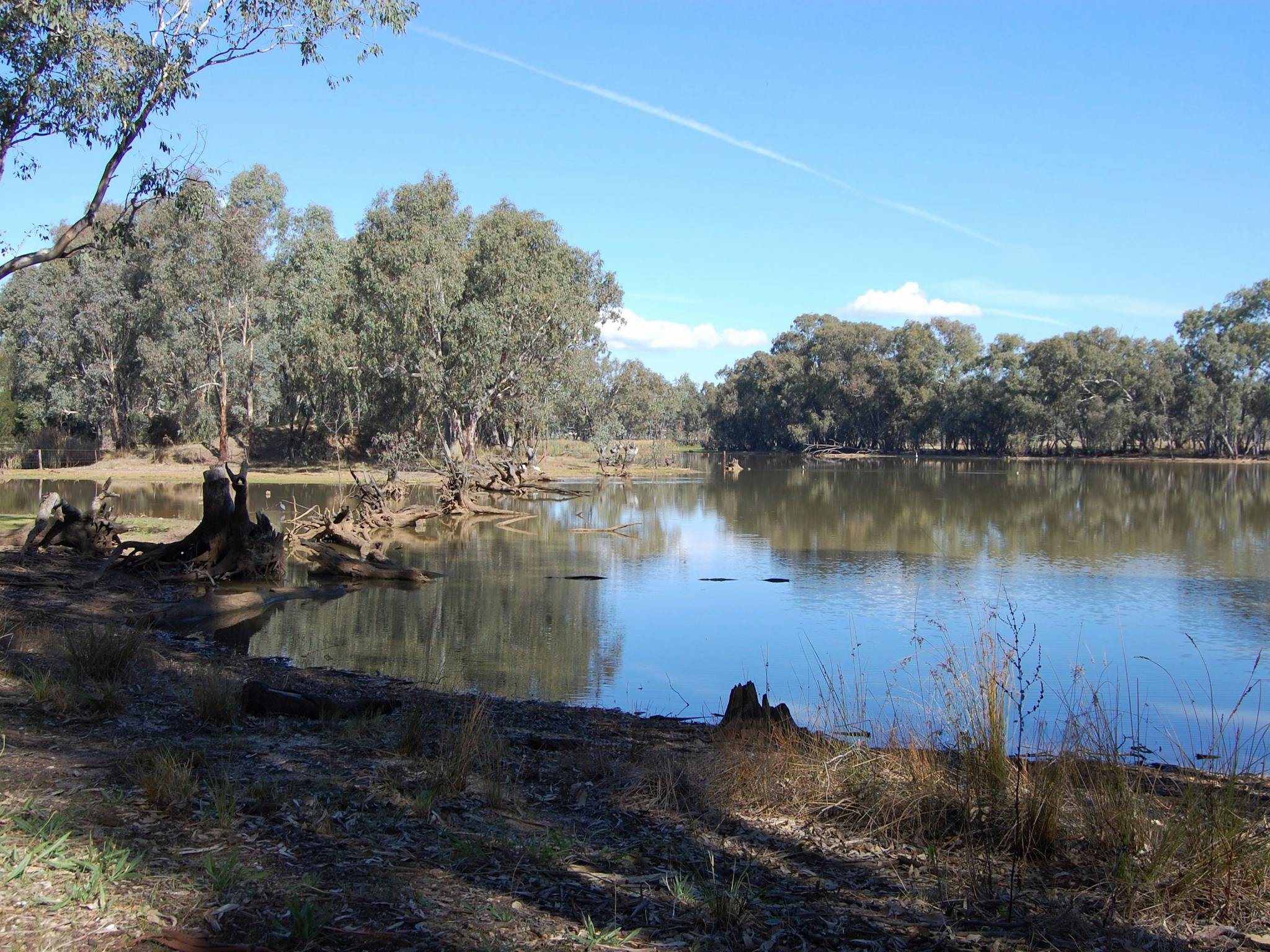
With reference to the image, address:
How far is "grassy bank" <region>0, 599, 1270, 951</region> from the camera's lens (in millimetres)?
3381

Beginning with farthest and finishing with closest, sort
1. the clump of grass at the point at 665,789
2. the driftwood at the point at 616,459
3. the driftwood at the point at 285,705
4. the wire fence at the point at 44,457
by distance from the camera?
the driftwood at the point at 616,459 → the wire fence at the point at 44,457 → the driftwood at the point at 285,705 → the clump of grass at the point at 665,789

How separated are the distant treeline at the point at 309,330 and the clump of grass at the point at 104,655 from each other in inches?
1236

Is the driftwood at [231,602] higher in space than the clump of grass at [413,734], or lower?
lower

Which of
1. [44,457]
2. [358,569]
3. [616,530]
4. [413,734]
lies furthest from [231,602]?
[44,457]

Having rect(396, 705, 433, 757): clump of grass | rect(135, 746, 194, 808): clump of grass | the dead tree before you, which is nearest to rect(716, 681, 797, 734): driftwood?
rect(396, 705, 433, 757): clump of grass

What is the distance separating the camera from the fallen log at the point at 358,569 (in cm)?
1656

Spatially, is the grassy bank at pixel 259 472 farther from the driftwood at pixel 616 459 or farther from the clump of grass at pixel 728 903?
the clump of grass at pixel 728 903

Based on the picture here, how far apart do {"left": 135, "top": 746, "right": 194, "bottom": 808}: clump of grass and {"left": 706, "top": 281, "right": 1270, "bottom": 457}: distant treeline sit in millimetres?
80839

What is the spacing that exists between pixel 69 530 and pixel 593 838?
44.5 ft

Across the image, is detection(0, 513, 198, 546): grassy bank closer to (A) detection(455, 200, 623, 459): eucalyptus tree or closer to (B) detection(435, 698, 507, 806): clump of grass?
(B) detection(435, 698, 507, 806): clump of grass

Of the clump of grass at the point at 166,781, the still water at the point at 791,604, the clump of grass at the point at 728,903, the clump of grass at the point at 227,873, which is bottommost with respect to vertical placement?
the still water at the point at 791,604

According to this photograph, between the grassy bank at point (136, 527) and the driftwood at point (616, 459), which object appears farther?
the driftwood at point (616, 459)

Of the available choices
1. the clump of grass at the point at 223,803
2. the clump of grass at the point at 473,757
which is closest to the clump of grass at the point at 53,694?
the clump of grass at the point at 223,803

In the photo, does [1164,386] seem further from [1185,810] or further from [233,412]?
[1185,810]
